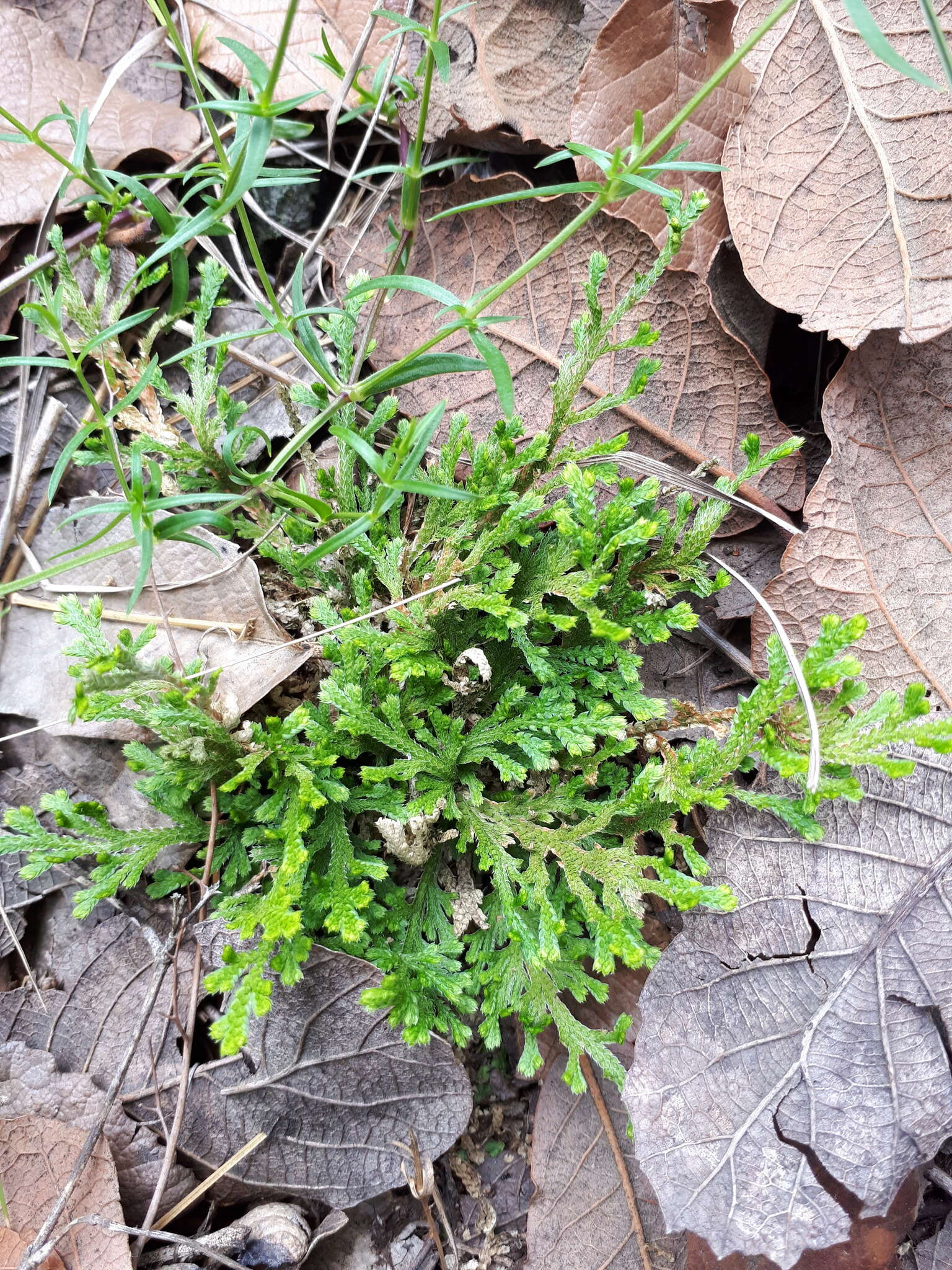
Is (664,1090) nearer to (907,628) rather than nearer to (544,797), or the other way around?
(544,797)

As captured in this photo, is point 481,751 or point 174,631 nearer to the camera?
point 481,751

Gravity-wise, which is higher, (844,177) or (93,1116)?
(844,177)

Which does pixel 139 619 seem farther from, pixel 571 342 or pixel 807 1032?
pixel 807 1032

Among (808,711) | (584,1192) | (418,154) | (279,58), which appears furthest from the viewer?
(584,1192)

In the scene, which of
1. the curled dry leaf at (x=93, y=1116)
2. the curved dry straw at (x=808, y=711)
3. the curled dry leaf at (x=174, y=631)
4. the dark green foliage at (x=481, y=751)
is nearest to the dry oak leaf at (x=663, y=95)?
the dark green foliage at (x=481, y=751)

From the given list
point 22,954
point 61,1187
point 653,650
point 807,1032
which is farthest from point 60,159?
point 807,1032

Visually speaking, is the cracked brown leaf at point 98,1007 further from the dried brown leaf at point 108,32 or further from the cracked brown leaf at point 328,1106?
the dried brown leaf at point 108,32

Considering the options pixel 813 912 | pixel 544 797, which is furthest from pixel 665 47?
pixel 813 912
